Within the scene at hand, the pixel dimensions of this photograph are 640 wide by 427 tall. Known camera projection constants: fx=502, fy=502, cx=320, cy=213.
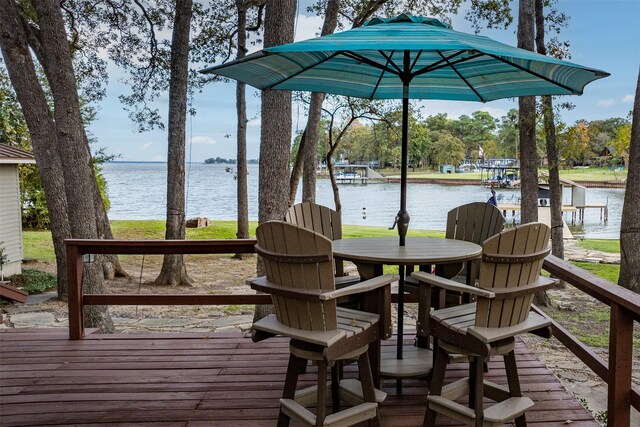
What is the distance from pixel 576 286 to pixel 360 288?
134 cm

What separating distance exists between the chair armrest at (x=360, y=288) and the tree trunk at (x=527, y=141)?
240 inches

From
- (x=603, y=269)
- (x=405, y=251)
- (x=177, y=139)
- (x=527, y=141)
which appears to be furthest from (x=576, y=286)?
(x=603, y=269)

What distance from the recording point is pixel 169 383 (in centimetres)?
289

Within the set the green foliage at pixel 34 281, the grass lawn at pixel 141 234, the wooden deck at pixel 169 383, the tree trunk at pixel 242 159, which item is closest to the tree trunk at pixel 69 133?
the wooden deck at pixel 169 383

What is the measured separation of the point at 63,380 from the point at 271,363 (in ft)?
4.00

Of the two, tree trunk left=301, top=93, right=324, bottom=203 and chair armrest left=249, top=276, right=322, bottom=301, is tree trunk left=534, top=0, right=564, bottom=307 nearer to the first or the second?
tree trunk left=301, top=93, right=324, bottom=203

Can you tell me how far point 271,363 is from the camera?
10.4 feet

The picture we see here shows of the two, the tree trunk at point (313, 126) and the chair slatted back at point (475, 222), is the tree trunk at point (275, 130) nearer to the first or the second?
the chair slatted back at point (475, 222)

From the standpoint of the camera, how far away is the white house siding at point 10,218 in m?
9.89

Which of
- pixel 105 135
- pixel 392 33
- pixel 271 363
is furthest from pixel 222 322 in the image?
pixel 105 135

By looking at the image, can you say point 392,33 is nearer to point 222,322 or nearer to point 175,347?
point 175,347

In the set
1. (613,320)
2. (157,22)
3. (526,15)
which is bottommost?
(613,320)

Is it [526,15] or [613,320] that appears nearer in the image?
[613,320]

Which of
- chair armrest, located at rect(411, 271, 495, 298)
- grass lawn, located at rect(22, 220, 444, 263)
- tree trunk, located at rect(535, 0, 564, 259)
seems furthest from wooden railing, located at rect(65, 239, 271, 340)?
grass lawn, located at rect(22, 220, 444, 263)
